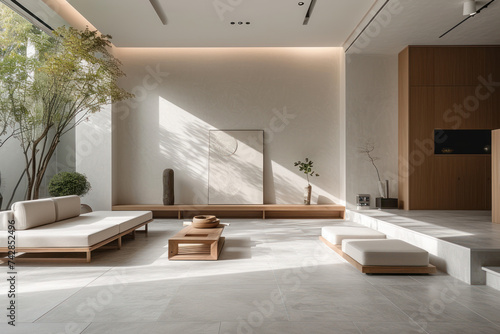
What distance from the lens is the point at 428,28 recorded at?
22.9 ft

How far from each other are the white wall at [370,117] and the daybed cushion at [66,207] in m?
5.63

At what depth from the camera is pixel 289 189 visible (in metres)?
9.01

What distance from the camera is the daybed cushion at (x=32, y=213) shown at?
14.3 ft

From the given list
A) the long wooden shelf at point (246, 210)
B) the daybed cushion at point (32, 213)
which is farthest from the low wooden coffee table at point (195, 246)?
the long wooden shelf at point (246, 210)

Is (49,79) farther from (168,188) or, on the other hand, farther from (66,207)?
(168,188)

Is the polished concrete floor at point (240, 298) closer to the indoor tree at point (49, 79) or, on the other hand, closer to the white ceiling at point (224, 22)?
the indoor tree at point (49, 79)

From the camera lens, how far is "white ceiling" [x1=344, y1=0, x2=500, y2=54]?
6.13 meters

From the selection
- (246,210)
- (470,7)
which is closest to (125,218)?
(246,210)

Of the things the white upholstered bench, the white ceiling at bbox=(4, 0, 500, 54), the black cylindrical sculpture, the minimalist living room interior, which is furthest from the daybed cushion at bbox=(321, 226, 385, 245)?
the black cylindrical sculpture

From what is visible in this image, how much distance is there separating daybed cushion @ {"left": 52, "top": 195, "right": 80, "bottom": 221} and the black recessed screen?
7045mm

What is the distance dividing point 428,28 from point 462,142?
254cm

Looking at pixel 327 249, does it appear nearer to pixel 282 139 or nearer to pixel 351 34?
pixel 282 139

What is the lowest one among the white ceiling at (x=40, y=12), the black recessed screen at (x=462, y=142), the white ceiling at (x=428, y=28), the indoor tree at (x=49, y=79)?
the black recessed screen at (x=462, y=142)

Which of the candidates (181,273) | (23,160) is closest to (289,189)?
(181,273)
